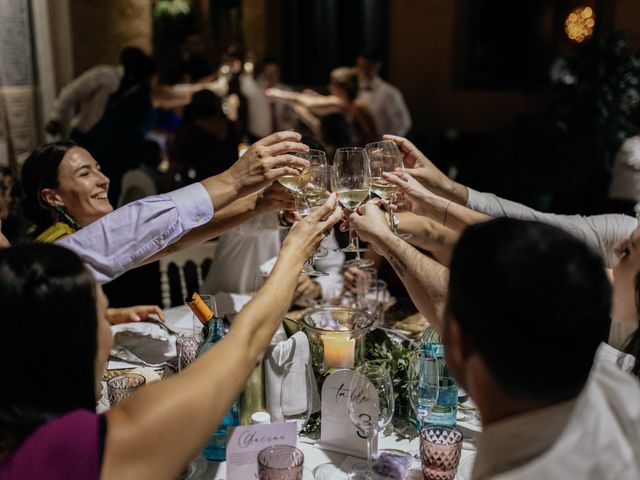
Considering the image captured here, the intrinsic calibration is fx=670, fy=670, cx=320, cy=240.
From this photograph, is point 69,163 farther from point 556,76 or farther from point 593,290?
point 556,76

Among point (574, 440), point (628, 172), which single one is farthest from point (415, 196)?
point (628, 172)

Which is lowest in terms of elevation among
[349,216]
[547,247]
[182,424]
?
[182,424]

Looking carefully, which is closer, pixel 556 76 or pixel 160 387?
pixel 160 387

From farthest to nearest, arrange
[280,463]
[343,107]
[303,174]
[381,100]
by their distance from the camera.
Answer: [381,100]
[343,107]
[303,174]
[280,463]

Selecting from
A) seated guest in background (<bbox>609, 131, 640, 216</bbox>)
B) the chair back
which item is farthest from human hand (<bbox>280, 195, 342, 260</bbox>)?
seated guest in background (<bbox>609, 131, 640, 216</bbox>)

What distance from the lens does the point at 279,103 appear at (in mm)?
8016

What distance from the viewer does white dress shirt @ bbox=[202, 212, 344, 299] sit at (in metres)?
2.87

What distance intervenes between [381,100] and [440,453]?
18.2ft

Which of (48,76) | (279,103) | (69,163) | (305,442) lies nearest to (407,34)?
(279,103)

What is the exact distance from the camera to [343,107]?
626 centimetres

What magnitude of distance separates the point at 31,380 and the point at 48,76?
17.4ft

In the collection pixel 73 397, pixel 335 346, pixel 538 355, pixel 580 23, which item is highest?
pixel 580 23

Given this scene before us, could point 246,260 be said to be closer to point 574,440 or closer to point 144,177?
point 144,177

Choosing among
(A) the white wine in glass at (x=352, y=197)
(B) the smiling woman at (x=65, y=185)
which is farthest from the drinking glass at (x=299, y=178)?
(B) the smiling woman at (x=65, y=185)
